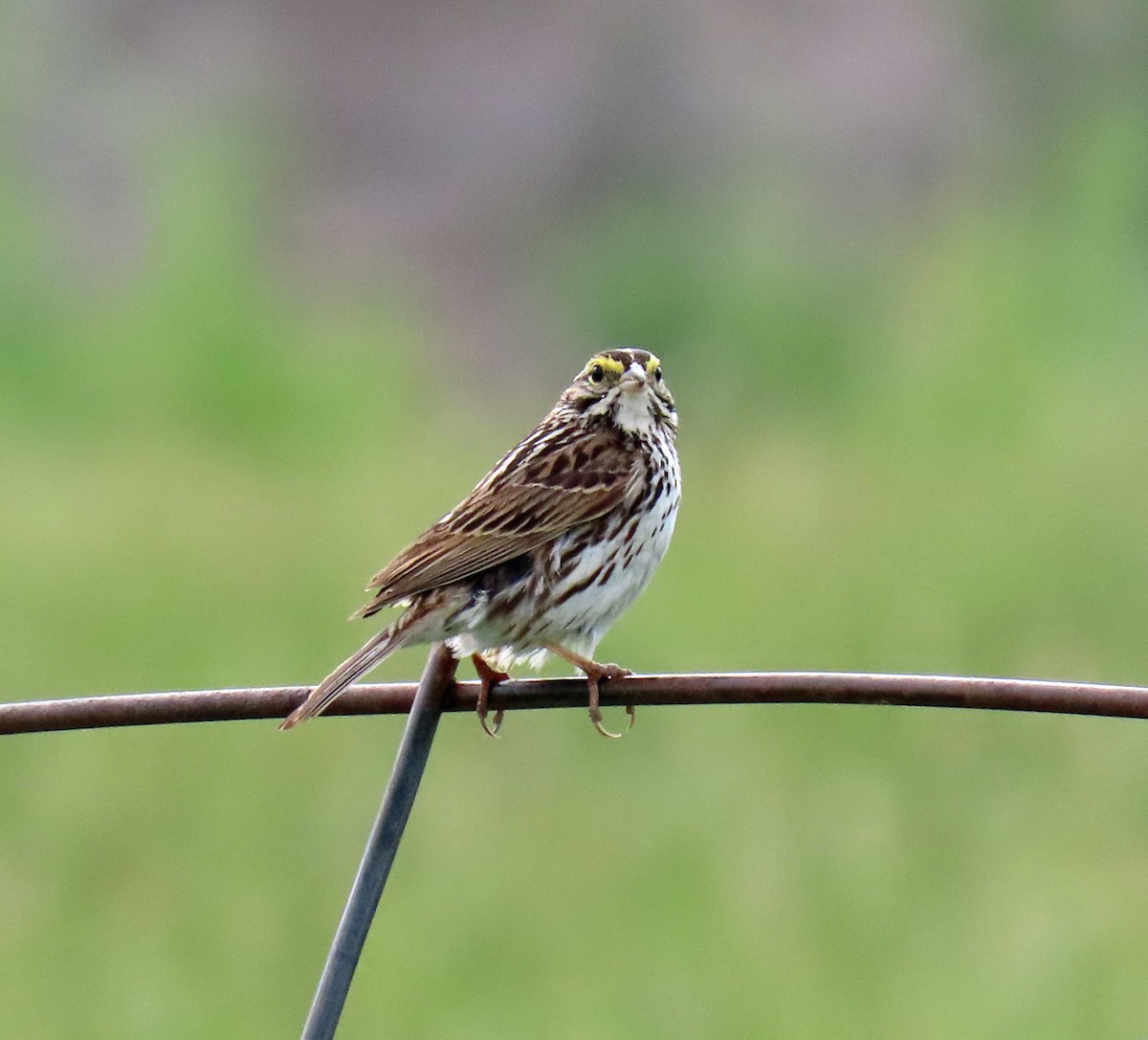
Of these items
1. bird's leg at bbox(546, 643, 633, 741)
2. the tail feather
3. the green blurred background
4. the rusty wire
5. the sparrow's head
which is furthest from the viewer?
the green blurred background

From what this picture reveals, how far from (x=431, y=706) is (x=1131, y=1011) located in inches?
218

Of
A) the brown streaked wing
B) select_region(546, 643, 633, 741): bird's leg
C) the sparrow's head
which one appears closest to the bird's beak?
the sparrow's head

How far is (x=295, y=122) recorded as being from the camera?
18.8m

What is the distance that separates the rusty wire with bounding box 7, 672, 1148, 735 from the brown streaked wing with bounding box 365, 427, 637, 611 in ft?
3.08

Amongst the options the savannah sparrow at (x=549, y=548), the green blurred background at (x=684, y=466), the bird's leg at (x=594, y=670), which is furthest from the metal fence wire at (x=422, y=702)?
the green blurred background at (x=684, y=466)

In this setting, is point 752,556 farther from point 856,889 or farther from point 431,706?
point 431,706

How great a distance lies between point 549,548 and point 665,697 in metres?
1.41

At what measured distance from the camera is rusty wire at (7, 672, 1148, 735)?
2.99 meters

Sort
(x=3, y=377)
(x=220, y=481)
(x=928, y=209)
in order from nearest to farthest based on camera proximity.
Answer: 1. (x=220, y=481)
2. (x=3, y=377)
3. (x=928, y=209)

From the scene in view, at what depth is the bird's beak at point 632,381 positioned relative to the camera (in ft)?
16.3

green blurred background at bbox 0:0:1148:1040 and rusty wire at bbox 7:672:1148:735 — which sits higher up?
rusty wire at bbox 7:672:1148:735

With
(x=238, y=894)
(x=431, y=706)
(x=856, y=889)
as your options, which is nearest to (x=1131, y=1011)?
(x=856, y=889)

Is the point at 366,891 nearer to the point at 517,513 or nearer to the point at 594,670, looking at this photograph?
the point at 594,670

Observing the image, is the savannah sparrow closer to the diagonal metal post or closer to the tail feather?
the tail feather
